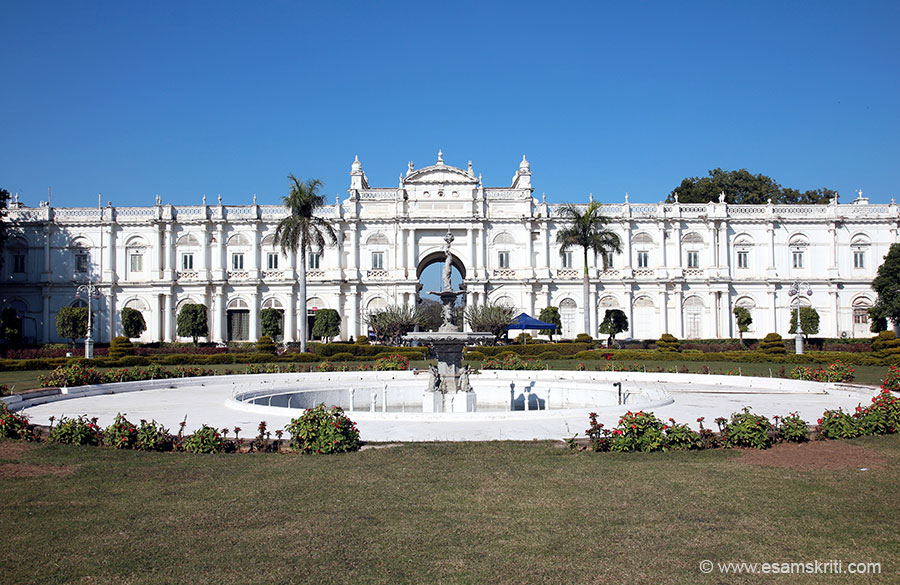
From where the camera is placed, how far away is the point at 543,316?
50.2 metres

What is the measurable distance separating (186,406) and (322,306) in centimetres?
3717

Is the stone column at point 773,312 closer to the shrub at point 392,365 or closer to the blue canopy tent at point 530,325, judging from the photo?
the blue canopy tent at point 530,325

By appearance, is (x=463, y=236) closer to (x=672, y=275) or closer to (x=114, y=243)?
(x=672, y=275)

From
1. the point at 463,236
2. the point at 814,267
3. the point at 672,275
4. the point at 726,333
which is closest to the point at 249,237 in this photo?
the point at 463,236

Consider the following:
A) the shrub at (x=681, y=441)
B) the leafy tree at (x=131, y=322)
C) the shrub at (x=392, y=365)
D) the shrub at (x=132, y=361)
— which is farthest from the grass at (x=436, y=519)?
the leafy tree at (x=131, y=322)

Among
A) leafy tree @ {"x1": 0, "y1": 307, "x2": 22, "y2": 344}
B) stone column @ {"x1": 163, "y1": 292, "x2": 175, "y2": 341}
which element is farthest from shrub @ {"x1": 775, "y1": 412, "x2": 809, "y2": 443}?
stone column @ {"x1": 163, "y1": 292, "x2": 175, "y2": 341}

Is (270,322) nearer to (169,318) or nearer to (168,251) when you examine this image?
(169,318)

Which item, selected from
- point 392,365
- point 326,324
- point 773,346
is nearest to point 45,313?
point 326,324

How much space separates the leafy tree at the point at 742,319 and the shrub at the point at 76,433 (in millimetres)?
46699

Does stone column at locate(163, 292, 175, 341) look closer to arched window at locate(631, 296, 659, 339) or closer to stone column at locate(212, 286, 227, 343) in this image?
stone column at locate(212, 286, 227, 343)

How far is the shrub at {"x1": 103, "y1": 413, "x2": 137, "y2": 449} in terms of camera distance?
11742mm

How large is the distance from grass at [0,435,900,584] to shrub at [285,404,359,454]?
1.22ft

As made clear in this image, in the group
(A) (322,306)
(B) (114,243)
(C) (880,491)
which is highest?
(B) (114,243)

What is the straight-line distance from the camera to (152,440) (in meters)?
11.7
